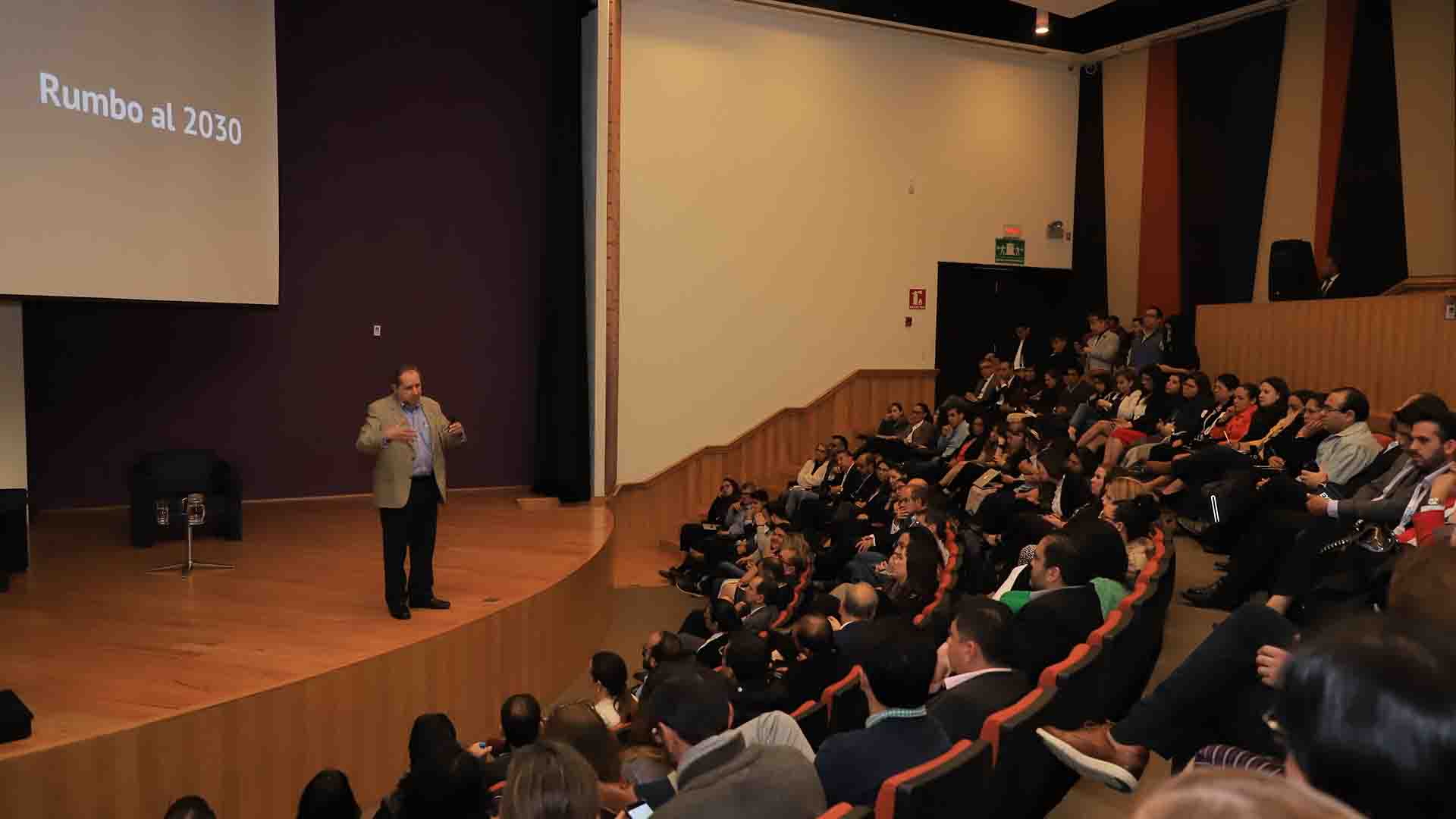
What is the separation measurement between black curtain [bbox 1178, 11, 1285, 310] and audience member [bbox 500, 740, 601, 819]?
939 cm

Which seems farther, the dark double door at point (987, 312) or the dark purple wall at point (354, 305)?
the dark double door at point (987, 312)

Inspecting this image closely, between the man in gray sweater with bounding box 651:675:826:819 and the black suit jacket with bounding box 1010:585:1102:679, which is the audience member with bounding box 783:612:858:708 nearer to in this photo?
the black suit jacket with bounding box 1010:585:1102:679

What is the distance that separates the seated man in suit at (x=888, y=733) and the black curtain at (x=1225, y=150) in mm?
8748

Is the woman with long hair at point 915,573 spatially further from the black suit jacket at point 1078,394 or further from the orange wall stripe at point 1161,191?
the orange wall stripe at point 1161,191

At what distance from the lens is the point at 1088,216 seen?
11.2m

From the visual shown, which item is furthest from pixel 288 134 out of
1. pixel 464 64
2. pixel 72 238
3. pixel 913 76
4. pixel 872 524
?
pixel 913 76

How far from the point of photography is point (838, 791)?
2.16 meters

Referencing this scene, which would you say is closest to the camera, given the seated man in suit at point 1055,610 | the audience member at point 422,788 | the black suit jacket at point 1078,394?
the audience member at point 422,788

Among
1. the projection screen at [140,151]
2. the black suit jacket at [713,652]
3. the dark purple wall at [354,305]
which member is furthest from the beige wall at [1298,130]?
the projection screen at [140,151]

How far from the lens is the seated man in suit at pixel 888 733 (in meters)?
2.15

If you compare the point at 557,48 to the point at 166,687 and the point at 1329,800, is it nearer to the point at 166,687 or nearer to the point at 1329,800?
the point at 166,687

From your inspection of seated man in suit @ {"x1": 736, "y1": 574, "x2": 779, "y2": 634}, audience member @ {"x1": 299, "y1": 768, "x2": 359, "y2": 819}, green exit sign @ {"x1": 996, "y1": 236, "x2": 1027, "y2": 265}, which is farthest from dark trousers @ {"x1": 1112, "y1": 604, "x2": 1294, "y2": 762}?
green exit sign @ {"x1": 996, "y1": 236, "x2": 1027, "y2": 265}

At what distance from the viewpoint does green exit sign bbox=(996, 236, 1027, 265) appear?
10.9m

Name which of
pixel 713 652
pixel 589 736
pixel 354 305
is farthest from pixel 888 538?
pixel 354 305
